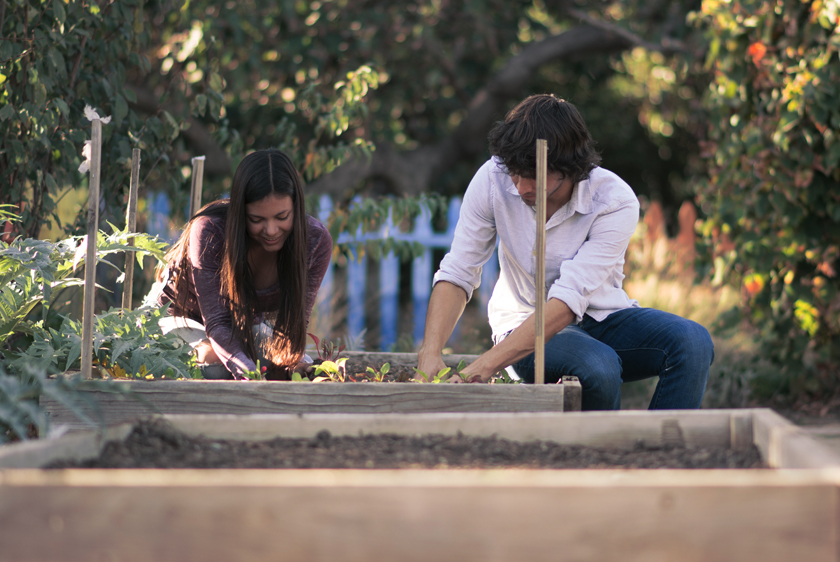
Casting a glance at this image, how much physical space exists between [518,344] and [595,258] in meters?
0.36

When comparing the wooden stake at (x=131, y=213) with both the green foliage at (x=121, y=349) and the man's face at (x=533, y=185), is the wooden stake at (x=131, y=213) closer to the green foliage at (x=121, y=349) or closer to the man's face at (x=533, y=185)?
the green foliage at (x=121, y=349)

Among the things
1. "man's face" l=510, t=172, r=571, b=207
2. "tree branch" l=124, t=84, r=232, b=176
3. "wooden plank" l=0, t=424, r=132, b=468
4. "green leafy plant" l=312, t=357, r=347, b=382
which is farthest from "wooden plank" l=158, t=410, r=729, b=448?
"tree branch" l=124, t=84, r=232, b=176

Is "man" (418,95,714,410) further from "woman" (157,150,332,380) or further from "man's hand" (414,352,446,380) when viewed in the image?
"woman" (157,150,332,380)

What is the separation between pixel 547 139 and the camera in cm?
205

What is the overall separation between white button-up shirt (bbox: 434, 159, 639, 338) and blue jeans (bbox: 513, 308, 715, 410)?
0.10m

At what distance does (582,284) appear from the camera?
6.94ft

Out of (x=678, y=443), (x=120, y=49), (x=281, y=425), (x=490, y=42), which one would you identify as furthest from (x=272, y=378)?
(x=490, y=42)

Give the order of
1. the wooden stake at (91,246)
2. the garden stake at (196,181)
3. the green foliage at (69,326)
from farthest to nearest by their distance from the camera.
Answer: the garden stake at (196,181), the green foliage at (69,326), the wooden stake at (91,246)

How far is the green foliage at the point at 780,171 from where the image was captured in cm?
319

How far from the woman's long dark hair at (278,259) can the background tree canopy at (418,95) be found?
0.73m

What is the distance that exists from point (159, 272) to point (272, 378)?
1.87ft

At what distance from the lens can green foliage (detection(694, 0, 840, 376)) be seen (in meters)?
3.19

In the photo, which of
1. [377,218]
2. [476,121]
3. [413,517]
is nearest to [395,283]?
[476,121]

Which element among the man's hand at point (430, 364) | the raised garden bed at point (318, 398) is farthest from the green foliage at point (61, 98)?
the man's hand at point (430, 364)
